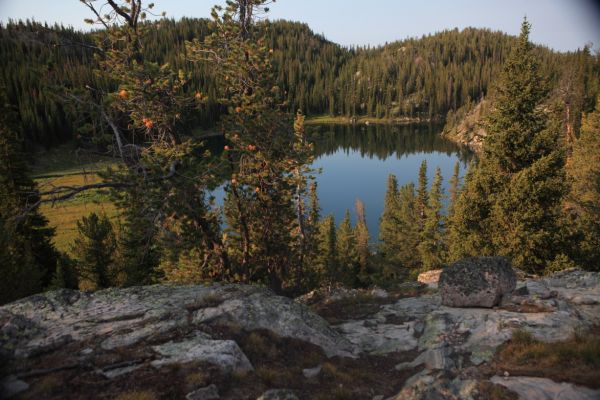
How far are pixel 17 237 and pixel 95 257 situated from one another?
6.56 metres

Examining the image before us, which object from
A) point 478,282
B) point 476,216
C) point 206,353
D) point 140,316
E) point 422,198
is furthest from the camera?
point 422,198

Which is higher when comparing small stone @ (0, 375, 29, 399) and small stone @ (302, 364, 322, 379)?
small stone @ (0, 375, 29, 399)

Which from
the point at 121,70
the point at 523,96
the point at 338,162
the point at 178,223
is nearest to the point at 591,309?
the point at 523,96

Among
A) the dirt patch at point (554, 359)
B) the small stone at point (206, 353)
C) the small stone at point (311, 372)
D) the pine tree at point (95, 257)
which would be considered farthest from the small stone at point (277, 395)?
the pine tree at point (95, 257)

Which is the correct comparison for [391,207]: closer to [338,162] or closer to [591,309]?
[591,309]

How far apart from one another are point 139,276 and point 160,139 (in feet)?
82.1

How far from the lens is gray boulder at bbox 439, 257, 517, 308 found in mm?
12523

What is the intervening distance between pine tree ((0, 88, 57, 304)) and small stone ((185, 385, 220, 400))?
23765 millimetres

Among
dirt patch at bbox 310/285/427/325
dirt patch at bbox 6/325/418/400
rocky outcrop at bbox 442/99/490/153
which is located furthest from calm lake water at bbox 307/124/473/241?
dirt patch at bbox 6/325/418/400

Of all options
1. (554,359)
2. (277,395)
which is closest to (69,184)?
(277,395)

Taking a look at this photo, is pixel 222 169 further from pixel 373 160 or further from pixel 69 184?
pixel 373 160

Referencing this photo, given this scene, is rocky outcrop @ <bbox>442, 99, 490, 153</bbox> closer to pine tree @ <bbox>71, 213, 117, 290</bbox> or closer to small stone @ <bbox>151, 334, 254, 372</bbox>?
pine tree @ <bbox>71, 213, 117, 290</bbox>

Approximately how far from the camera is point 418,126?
196500 millimetres

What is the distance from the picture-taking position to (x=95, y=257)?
3425 cm
